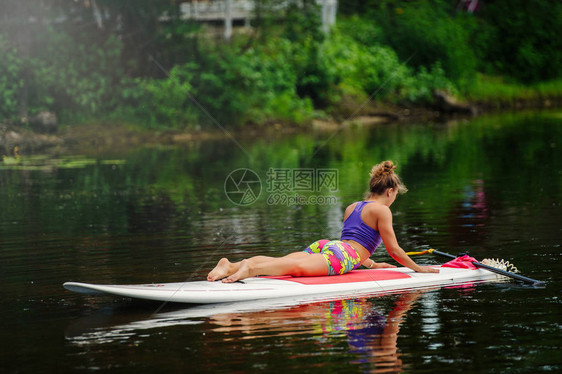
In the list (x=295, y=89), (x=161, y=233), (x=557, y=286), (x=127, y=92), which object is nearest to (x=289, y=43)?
(x=295, y=89)

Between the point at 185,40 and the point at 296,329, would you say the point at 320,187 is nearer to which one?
the point at 296,329

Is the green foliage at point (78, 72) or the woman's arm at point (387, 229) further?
the green foliage at point (78, 72)

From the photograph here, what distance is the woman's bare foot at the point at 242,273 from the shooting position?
743 centimetres

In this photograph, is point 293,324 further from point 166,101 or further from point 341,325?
point 166,101

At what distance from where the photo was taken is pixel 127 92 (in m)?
27.5

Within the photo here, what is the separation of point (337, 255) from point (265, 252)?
208 centimetres

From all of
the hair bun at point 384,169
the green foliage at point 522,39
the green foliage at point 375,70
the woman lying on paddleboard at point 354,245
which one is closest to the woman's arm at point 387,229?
the woman lying on paddleboard at point 354,245

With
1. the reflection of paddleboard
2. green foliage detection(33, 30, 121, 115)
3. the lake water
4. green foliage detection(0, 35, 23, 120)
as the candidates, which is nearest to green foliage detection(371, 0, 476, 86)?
green foliage detection(33, 30, 121, 115)

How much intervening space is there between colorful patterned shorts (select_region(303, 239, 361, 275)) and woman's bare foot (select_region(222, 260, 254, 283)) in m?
0.63

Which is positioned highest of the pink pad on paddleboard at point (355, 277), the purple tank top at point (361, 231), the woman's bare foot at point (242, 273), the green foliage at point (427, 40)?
the green foliage at point (427, 40)

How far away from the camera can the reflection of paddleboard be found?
7.08 metres

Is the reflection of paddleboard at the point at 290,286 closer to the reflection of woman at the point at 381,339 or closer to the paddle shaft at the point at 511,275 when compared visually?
the paddle shaft at the point at 511,275

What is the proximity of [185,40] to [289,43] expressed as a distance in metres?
4.37

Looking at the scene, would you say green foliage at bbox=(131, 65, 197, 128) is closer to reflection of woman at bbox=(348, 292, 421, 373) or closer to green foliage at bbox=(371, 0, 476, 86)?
green foliage at bbox=(371, 0, 476, 86)
